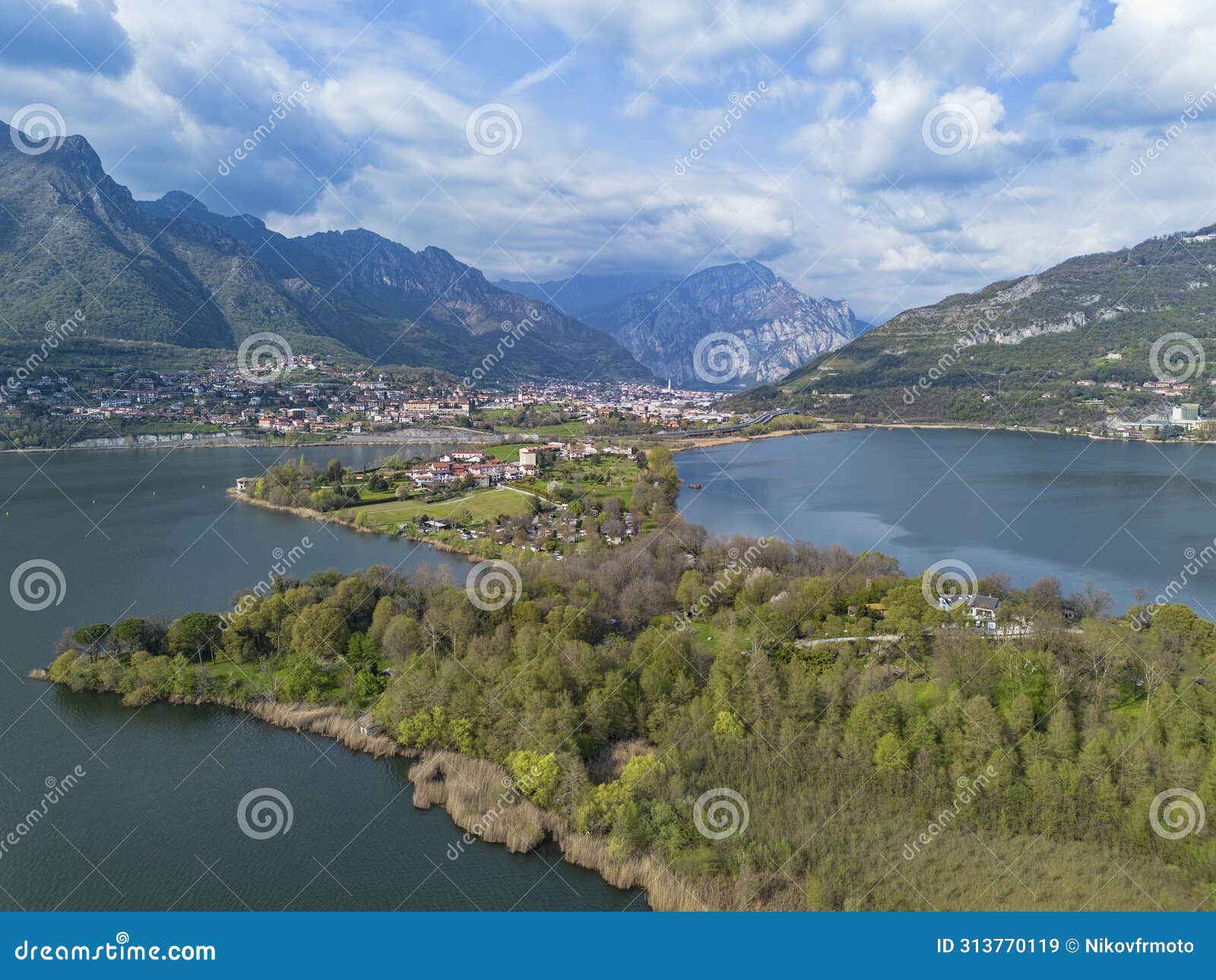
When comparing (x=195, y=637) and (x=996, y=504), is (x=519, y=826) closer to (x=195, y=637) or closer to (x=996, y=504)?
(x=195, y=637)

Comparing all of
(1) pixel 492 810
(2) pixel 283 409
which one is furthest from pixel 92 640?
(2) pixel 283 409

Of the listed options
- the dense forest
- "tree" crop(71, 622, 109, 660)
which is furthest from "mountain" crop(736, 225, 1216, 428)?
"tree" crop(71, 622, 109, 660)

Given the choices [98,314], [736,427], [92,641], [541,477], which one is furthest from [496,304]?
[92,641]

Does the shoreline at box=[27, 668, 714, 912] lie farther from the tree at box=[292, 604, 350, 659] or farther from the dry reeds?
the tree at box=[292, 604, 350, 659]

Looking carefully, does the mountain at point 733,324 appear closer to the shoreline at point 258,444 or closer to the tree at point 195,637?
the shoreline at point 258,444

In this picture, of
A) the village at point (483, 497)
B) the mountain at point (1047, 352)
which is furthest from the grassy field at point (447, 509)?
the mountain at point (1047, 352)

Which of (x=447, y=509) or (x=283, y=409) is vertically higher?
(x=283, y=409)

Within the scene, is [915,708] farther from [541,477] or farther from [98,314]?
[98,314]
